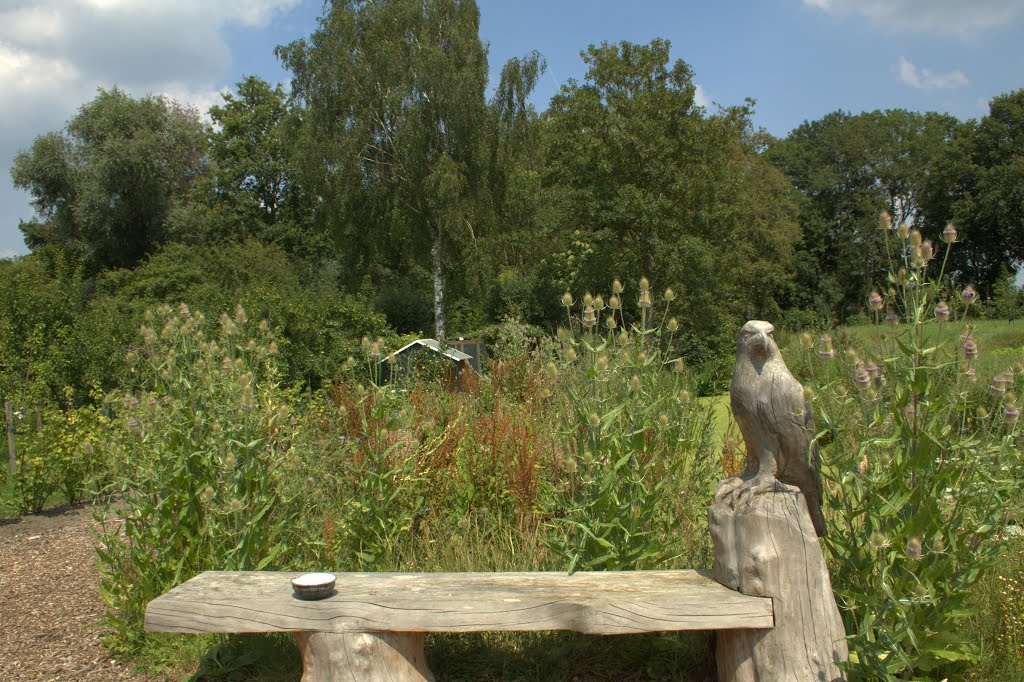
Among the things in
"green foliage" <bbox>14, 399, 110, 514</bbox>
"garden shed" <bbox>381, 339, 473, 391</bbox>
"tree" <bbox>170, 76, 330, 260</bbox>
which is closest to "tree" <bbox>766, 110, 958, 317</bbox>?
"tree" <bbox>170, 76, 330, 260</bbox>

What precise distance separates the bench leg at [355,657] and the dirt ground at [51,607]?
1.21 meters

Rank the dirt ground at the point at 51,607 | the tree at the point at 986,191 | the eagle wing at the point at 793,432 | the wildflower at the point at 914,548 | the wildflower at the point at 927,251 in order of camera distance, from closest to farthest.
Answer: the wildflower at the point at 914,548 → the wildflower at the point at 927,251 → the eagle wing at the point at 793,432 → the dirt ground at the point at 51,607 → the tree at the point at 986,191

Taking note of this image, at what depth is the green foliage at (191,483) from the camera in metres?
3.22

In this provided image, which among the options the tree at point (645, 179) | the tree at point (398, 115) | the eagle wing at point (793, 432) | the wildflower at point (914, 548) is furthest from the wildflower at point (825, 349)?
the tree at point (398, 115)

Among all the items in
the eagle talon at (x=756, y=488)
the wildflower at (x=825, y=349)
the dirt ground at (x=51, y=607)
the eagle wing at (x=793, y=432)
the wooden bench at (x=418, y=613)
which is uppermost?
the wildflower at (x=825, y=349)

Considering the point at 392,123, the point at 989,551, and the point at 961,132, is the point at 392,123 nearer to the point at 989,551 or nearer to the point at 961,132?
the point at 989,551

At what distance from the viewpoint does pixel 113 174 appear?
25516 millimetres

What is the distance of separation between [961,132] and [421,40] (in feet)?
70.9

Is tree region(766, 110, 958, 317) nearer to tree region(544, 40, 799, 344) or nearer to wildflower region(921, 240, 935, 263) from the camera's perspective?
tree region(544, 40, 799, 344)

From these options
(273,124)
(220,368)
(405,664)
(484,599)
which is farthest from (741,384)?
(273,124)

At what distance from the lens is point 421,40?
18312 millimetres

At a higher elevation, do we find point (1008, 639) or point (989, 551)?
point (989, 551)

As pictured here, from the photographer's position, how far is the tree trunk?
19.0 m

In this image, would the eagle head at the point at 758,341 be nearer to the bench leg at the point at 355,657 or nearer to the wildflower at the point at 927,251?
the wildflower at the point at 927,251
